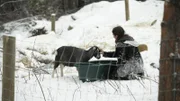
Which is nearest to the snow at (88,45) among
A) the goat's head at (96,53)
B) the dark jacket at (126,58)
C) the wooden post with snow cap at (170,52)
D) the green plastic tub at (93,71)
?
the green plastic tub at (93,71)

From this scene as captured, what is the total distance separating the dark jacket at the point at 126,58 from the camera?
798 cm

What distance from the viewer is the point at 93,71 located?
25.7 feet

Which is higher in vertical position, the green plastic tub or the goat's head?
the goat's head

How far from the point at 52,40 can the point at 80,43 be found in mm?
1638

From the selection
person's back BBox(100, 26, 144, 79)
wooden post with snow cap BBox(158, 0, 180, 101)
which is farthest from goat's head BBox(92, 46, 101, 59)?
wooden post with snow cap BBox(158, 0, 180, 101)

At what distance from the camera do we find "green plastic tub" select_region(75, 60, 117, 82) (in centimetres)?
769

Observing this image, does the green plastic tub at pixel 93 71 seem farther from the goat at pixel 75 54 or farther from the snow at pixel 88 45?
the goat at pixel 75 54

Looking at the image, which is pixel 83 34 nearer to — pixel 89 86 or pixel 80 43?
pixel 80 43

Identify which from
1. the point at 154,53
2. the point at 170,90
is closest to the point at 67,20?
the point at 154,53

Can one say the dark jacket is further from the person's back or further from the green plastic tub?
the green plastic tub

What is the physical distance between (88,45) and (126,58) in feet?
18.6

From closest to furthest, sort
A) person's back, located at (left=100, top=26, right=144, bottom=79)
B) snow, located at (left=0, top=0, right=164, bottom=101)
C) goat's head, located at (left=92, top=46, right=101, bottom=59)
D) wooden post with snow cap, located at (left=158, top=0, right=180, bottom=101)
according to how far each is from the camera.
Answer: wooden post with snow cap, located at (left=158, top=0, right=180, bottom=101), snow, located at (left=0, top=0, right=164, bottom=101), person's back, located at (left=100, top=26, right=144, bottom=79), goat's head, located at (left=92, top=46, right=101, bottom=59)

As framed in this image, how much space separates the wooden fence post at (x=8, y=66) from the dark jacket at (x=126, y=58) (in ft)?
11.2

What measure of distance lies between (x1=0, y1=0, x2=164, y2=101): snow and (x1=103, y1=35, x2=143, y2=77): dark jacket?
480mm
